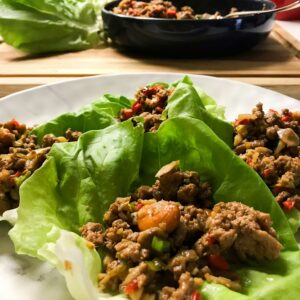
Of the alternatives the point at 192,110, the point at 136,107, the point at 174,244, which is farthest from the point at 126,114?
the point at 174,244

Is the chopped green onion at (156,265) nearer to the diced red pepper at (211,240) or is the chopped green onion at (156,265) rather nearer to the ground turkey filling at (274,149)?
the diced red pepper at (211,240)

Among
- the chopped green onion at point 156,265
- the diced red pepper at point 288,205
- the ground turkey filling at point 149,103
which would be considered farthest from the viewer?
the ground turkey filling at point 149,103

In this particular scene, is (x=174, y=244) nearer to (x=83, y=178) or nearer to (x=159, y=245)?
(x=159, y=245)

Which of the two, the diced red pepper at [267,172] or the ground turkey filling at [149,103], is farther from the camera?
the ground turkey filling at [149,103]

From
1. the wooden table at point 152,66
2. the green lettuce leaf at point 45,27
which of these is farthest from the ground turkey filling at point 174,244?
the green lettuce leaf at point 45,27

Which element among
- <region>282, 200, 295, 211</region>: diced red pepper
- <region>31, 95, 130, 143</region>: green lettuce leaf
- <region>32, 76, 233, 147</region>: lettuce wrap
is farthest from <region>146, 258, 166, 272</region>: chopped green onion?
<region>31, 95, 130, 143</region>: green lettuce leaf

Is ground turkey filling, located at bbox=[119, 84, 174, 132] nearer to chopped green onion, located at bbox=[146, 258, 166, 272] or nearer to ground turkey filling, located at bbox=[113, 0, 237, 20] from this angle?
chopped green onion, located at bbox=[146, 258, 166, 272]
